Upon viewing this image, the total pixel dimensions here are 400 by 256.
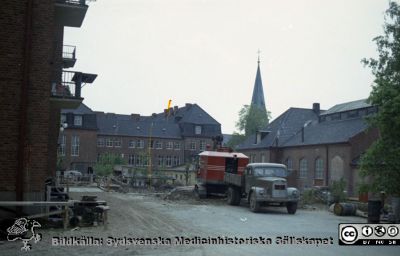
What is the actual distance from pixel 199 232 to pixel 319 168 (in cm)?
3234

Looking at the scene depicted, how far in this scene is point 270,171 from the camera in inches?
923

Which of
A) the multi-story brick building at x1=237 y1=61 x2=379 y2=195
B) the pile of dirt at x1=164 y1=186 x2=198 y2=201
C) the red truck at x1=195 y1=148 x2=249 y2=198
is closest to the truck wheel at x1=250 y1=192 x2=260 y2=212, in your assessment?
the red truck at x1=195 y1=148 x2=249 y2=198

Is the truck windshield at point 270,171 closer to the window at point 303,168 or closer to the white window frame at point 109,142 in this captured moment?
the window at point 303,168

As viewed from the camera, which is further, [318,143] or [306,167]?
[306,167]

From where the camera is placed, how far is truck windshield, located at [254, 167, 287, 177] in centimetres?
2334

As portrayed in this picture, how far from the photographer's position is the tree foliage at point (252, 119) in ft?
274

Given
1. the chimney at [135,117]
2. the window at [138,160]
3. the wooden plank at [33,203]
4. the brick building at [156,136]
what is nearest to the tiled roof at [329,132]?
the wooden plank at [33,203]

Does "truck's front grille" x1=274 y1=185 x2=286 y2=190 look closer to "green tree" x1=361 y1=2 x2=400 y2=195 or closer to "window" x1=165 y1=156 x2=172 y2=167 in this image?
"green tree" x1=361 y1=2 x2=400 y2=195

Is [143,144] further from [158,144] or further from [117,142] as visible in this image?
[117,142]

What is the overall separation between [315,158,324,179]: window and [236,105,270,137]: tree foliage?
122ft

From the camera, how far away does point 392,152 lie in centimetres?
1997

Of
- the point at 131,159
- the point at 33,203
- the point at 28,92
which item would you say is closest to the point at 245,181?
the point at 28,92

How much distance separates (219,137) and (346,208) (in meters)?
11.2

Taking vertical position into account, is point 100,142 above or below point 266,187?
above
